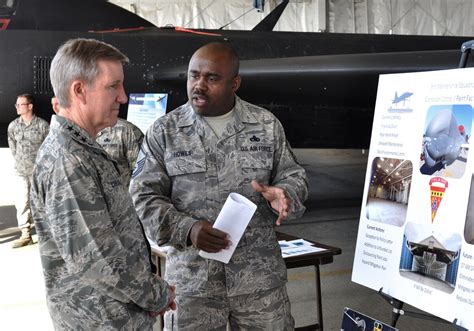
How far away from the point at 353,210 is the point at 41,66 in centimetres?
482

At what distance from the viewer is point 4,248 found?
6547 millimetres

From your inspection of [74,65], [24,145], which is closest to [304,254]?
[74,65]

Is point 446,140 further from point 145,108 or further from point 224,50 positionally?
point 145,108

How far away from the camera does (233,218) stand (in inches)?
88.4

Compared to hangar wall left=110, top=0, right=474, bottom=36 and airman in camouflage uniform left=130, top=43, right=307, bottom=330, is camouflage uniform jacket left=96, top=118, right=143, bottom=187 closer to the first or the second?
airman in camouflage uniform left=130, top=43, right=307, bottom=330

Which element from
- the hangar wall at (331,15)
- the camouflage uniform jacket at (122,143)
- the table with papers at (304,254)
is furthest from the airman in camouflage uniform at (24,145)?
the hangar wall at (331,15)

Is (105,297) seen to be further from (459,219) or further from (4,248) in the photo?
(4,248)

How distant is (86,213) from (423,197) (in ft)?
4.89

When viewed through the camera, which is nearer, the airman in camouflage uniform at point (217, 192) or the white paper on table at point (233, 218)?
the white paper on table at point (233, 218)

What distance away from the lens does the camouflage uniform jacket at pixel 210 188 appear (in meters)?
2.40

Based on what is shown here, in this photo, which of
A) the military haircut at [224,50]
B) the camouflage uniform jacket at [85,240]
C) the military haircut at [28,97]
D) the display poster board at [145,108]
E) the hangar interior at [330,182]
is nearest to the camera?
the camouflage uniform jacket at [85,240]

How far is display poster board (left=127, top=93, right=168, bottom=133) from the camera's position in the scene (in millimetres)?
6242

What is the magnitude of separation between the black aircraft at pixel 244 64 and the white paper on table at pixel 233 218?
4148 mm

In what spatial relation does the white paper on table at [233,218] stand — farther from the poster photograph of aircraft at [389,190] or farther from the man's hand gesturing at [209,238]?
the poster photograph of aircraft at [389,190]
